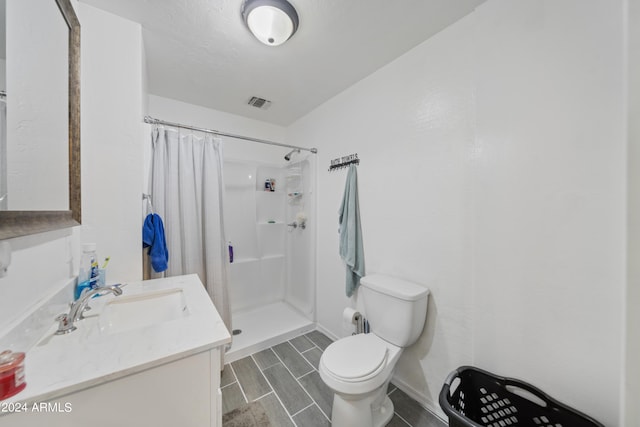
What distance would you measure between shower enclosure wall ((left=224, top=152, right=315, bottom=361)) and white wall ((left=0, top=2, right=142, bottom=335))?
1.15 metres

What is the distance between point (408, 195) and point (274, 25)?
1297mm

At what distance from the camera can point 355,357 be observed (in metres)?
1.25

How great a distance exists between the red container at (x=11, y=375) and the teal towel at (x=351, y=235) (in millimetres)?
1593

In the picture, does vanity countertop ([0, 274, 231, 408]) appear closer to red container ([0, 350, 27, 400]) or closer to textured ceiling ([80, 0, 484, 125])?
red container ([0, 350, 27, 400])

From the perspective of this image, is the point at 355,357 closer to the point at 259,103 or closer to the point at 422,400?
the point at 422,400

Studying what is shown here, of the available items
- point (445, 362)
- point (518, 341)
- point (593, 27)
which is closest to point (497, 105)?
point (593, 27)

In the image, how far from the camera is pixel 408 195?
5.02 feet

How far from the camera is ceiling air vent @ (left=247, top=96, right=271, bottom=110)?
2.19 meters

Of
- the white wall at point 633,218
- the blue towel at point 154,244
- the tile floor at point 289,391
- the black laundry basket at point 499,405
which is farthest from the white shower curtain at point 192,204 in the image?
the white wall at point 633,218

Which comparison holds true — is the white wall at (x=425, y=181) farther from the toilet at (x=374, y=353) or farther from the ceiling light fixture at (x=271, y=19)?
the ceiling light fixture at (x=271, y=19)

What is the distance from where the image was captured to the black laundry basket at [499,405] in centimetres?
89

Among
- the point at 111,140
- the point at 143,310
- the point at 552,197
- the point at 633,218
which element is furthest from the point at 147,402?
the point at 552,197

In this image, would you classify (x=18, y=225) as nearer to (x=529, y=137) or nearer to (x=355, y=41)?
(x=355, y=41)

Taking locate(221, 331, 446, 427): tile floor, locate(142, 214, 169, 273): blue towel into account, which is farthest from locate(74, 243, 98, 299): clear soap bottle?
locate(221, 331, 446, 427): tile floor
